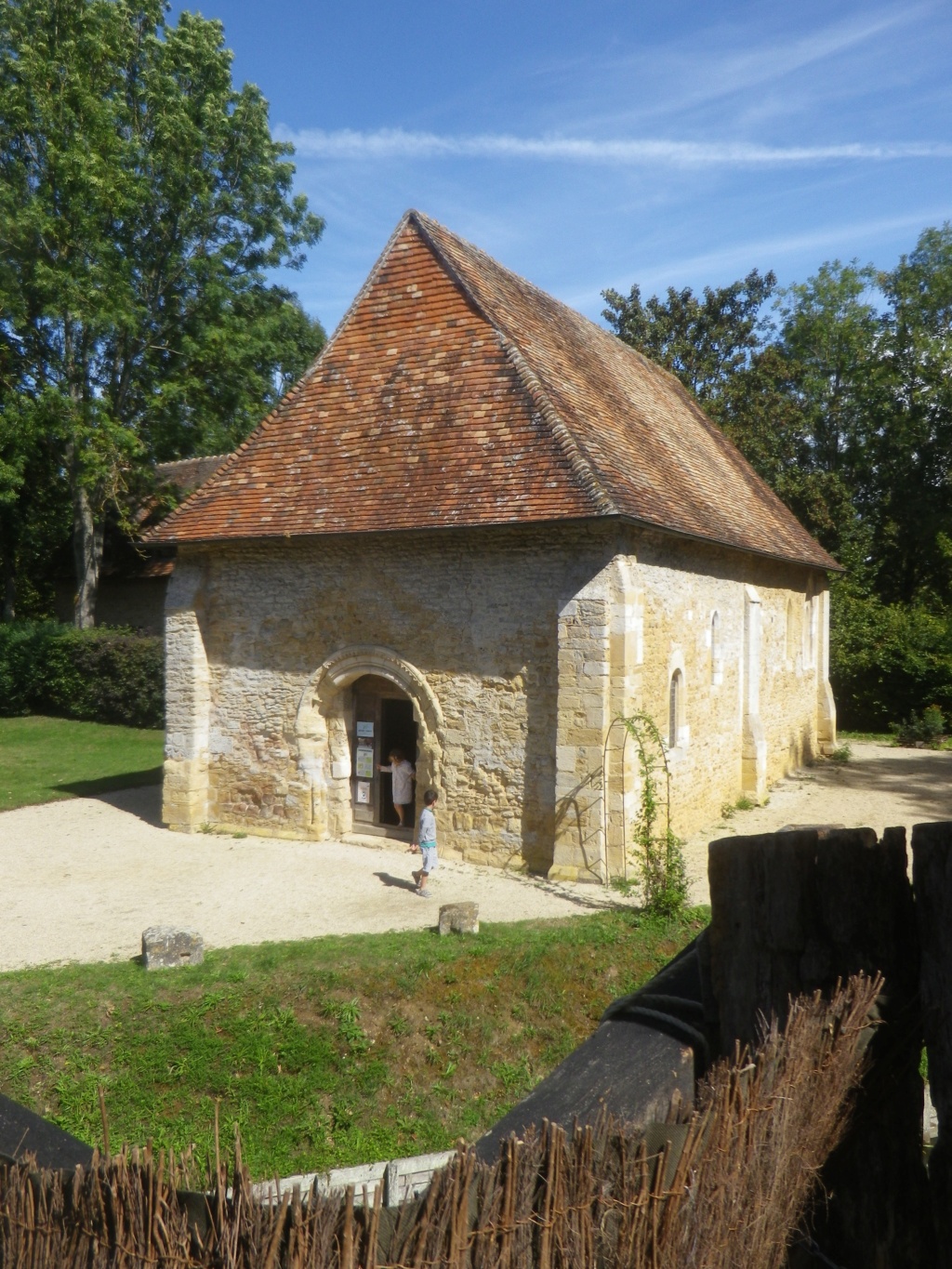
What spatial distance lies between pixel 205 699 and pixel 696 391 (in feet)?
83.8

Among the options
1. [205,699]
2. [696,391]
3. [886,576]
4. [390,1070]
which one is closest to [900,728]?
[886,576]

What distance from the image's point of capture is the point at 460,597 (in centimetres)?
1236

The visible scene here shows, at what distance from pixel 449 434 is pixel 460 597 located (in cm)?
227

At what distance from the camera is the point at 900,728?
24.5 metres

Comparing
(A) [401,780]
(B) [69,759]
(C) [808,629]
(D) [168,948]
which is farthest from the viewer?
(C) [808,629]

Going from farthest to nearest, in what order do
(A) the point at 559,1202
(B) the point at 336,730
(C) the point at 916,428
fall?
(C) the point at 916,428 → (B) the point at 336,730 → (A) the point at 559,1202

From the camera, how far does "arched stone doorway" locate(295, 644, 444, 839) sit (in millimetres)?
13008

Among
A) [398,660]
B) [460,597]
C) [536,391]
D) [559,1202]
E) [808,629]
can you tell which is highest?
[536,391]

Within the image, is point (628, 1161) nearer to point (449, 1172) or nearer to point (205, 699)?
point (449, 1172)

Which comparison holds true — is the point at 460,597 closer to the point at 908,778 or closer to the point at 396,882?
the point at 396,882

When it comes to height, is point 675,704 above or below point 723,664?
below

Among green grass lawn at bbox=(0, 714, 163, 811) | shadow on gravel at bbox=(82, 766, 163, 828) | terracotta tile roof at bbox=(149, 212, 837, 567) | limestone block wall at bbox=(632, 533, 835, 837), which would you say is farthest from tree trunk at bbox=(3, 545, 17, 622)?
limestone block wall at bbox=(632, 533, 835, 837)

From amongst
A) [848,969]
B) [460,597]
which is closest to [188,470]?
[460,597]

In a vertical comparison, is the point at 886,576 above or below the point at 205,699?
above
